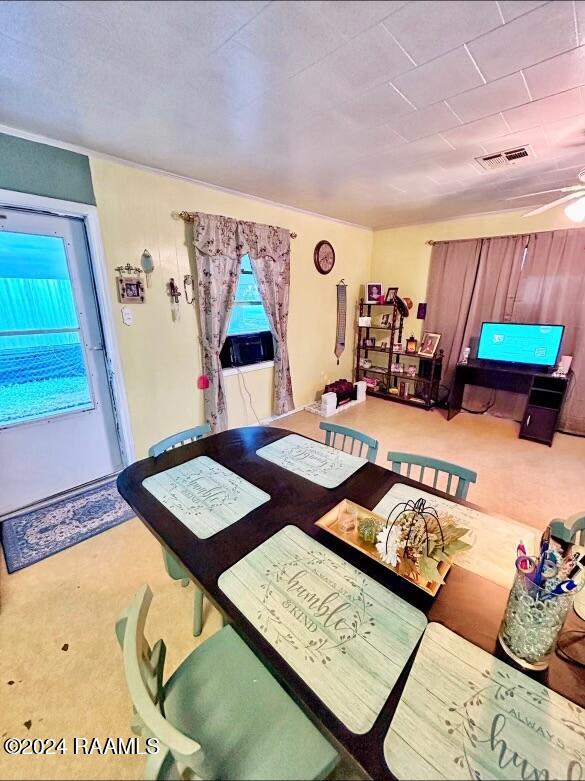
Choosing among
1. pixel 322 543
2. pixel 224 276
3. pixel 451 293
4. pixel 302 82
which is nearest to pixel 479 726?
pixel 322 543

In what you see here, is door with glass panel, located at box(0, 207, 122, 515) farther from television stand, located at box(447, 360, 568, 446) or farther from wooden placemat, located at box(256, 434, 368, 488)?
television stand, located at box(447, 360, 568, 446)

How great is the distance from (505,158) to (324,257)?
214cm

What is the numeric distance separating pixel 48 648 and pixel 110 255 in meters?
2.38

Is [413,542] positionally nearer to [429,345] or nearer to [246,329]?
[246,329]

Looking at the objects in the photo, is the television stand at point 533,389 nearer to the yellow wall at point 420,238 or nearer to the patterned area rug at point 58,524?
the yellow wall at point 420,238

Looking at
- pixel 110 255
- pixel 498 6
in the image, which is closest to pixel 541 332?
pixel 498 6

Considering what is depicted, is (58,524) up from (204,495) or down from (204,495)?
down

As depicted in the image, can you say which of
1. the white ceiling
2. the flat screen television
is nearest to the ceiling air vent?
the white ceiling

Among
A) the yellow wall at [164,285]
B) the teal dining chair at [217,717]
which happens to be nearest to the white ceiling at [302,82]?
the yellow wall at [164,285]

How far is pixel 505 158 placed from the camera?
2.21 metres

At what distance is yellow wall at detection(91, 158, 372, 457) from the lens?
7.74ft

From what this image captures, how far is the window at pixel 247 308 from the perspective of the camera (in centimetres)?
327

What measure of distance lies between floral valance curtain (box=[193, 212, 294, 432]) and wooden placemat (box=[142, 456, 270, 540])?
1624 mm

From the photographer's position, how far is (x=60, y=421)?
7.72ft
